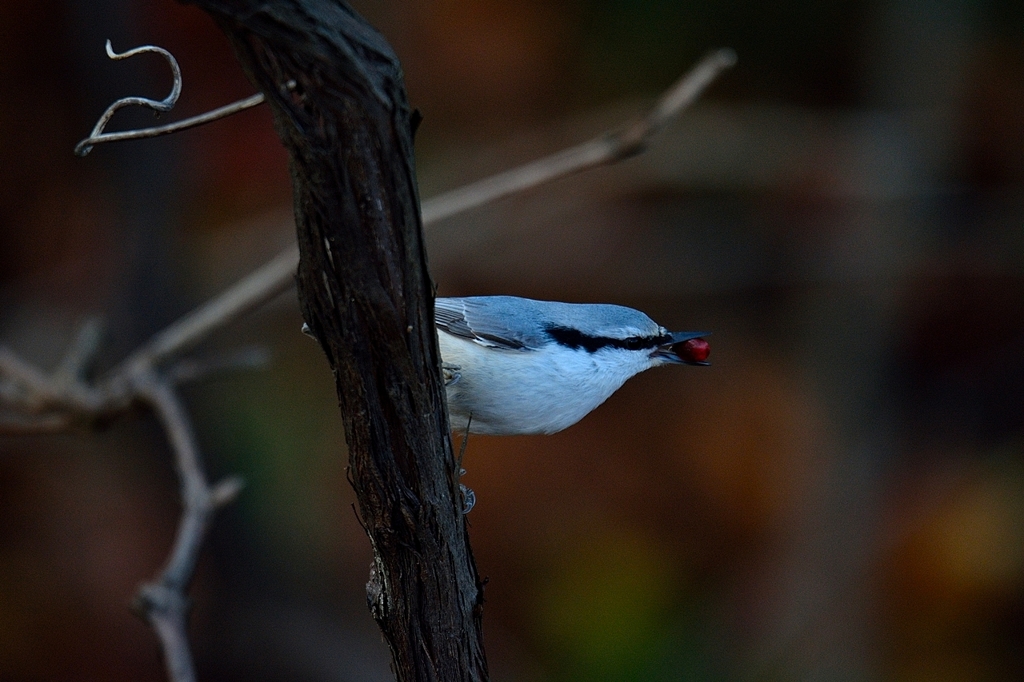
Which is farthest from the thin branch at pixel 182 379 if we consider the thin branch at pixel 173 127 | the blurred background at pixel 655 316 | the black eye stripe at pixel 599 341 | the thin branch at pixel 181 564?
the blurred background at pixel 655 316

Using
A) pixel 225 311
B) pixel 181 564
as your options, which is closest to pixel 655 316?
pixel 225 311

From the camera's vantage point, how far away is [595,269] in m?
3.88

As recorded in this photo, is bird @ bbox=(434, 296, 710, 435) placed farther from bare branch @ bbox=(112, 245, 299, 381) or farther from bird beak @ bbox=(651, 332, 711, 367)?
bare branch @ bbox=(112, 245, 299, 381)

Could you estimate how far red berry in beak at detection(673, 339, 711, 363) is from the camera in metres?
1.39

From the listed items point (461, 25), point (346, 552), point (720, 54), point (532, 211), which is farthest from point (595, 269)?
point (720, 54)

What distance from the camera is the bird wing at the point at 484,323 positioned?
57.4 inches

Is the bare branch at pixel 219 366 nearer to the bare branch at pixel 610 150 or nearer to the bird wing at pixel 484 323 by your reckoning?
the bare branch at pixel 610 150

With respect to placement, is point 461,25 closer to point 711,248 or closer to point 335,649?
point 711,248

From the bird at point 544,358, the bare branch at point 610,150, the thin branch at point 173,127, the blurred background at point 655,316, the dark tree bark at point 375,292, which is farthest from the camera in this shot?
the blurred background at point 655,316

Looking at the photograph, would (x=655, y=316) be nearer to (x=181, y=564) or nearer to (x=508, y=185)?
(x=508, y=185)

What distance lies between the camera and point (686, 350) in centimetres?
142

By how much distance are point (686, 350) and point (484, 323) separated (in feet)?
1.11

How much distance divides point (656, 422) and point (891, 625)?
1.28 metres

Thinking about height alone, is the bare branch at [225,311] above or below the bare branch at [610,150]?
below
